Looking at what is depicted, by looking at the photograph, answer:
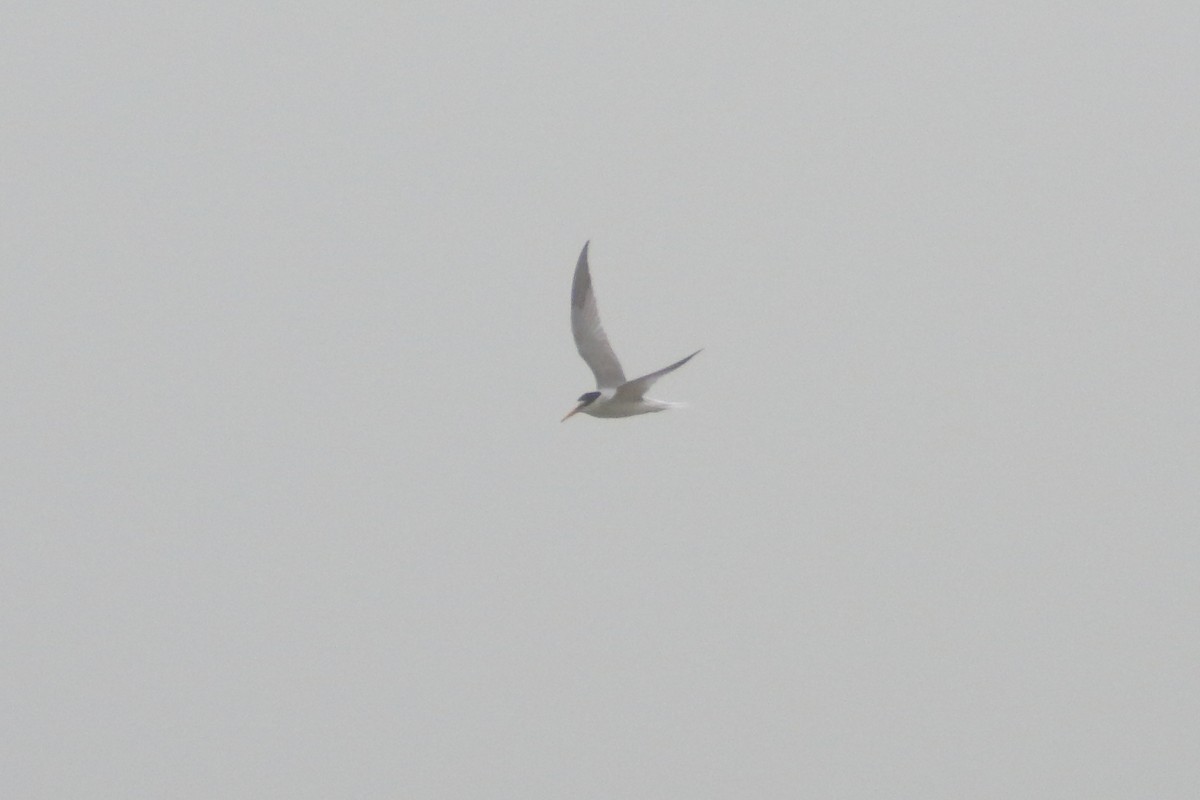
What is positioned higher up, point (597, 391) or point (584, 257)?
point (584, 257)

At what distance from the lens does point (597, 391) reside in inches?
1024

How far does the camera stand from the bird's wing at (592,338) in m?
26.3

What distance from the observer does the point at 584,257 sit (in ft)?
85.6

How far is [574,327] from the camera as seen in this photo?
26.4 meters

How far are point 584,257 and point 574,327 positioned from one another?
953 mm

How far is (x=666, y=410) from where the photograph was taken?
2550 cm

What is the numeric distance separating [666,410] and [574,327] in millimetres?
1823

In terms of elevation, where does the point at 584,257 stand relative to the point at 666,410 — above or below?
above

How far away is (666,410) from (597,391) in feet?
3.34

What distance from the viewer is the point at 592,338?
2633 cm

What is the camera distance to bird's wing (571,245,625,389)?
26.3 meters

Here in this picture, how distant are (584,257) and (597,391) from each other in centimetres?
171
